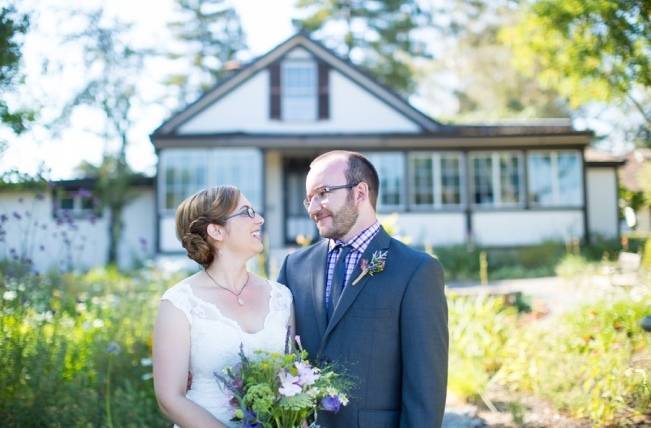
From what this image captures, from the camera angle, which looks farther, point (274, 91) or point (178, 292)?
point (274, 91)

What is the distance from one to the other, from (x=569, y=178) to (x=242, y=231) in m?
17.8

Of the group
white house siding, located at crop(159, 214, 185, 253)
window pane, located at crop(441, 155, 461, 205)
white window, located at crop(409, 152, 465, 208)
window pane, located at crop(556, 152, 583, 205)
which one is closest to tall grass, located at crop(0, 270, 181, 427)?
white house siding, located at crop(159, 214, 185, 253)

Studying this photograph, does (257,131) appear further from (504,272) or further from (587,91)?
(587,91)

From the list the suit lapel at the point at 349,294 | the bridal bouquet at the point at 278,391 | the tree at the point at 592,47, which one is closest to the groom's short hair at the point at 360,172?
the suit lapel at the point at 349,294

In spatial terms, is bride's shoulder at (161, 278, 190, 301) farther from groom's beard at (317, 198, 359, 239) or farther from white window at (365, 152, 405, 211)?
white window at (365, 152, 405, 211)

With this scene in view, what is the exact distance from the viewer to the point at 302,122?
18562mm

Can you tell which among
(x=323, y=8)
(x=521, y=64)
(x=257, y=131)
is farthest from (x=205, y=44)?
(x=521, y=64)

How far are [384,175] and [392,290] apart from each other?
15.9 meters

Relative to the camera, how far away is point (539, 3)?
21.9ft

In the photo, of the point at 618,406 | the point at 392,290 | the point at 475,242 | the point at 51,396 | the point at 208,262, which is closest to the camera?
the point at 392,290

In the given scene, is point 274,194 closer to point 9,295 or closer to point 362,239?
point 9,295

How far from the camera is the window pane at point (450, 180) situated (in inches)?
734

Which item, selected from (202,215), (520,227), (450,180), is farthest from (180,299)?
(520,227)

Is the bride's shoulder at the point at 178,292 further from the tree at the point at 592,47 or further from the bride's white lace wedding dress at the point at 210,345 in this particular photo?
the tree at the point at 592,47
